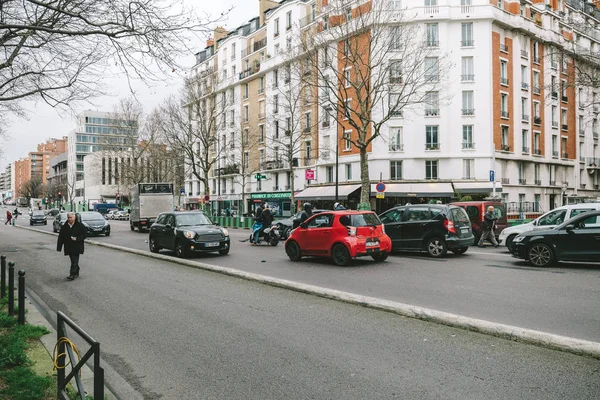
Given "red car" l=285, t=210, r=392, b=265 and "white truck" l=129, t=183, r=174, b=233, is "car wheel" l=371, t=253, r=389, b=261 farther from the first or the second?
"white truck" l=129, t=183, r=174, b=233

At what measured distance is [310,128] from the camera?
43.0 m

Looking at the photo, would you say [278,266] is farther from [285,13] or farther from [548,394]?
[285,13]

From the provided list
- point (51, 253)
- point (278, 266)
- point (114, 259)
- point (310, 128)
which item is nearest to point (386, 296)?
point (278, 266)

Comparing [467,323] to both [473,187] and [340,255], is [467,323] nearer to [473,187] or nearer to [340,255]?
[340,255]

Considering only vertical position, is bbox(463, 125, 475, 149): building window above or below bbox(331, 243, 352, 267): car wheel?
above

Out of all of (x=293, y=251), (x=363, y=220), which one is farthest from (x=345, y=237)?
(x=293, y=251)

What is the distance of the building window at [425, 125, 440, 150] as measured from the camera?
38406mm

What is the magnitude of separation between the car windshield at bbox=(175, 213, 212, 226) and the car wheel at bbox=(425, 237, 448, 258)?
7.61 metres

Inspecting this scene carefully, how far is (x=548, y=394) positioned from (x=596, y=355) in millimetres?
1346

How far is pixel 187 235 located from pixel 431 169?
93.4ft

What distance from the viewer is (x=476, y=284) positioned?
9.30 metres

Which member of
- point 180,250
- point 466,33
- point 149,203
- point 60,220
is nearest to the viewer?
point 180,250

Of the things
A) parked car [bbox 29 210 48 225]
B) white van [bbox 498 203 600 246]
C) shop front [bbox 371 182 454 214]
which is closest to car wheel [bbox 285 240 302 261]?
white van [bbox 498 203 600 246]

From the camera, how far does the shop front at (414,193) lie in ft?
120
